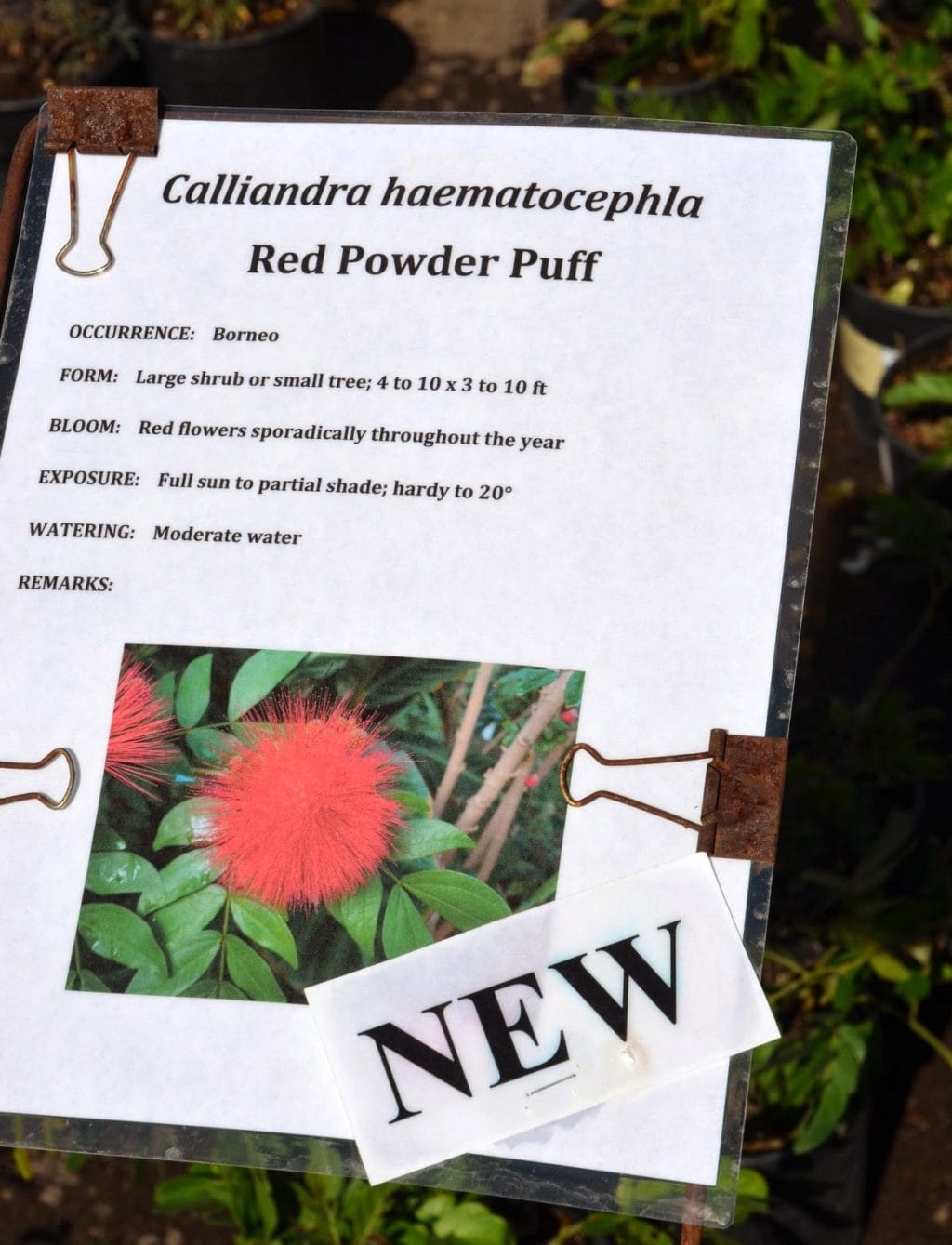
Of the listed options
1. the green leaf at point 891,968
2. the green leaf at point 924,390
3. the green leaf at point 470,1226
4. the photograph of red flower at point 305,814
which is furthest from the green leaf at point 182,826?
the green leaf at point 924,390

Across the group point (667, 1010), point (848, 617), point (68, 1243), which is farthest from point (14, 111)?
point (667, 1010)

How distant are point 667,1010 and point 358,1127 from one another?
223mm

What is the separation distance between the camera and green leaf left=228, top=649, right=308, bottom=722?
865 millimetres

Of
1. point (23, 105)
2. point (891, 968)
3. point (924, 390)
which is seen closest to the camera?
point (891, 968)

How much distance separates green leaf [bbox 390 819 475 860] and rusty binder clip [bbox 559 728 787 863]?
88mm

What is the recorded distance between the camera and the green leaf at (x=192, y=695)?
87 cm

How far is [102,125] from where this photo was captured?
0.97 metres

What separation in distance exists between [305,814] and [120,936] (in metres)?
0.16

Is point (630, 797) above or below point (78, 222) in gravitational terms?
below

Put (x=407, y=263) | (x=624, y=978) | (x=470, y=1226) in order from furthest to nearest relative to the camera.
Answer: (x=470, y=1226) < (x=407, y=263) < (x=624, y=978)

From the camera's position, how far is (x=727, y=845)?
82cm

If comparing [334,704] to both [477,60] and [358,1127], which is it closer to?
[358,1127]

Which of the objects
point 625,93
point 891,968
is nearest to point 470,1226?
point 891,968

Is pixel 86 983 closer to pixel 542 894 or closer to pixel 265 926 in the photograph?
pixel 265 926
